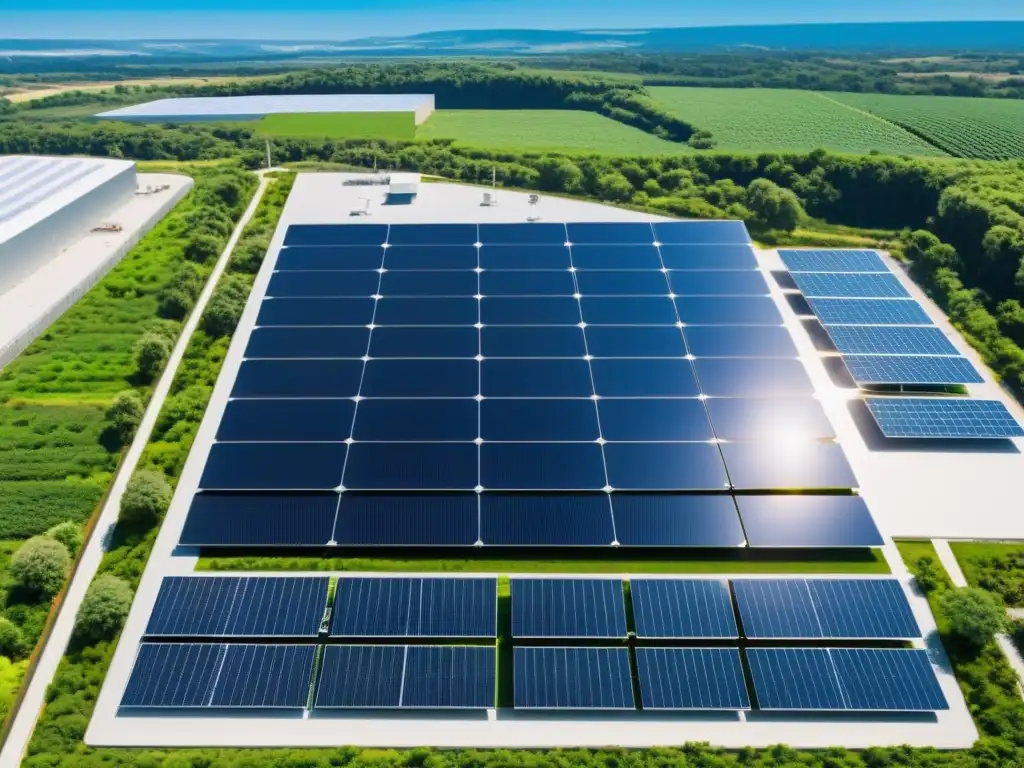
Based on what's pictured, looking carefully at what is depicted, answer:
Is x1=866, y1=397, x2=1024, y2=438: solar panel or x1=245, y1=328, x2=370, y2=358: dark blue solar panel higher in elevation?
x1=245, y1=328, x2=370, y2=358: dark blue solar panel

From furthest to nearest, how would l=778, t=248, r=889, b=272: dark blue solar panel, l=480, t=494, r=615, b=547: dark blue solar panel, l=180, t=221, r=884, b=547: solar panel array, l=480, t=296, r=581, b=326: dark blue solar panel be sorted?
l=778, t=248, r=889, b=272: dark blue solar panel < l=480, t=296, r=581, b=326: dark blue solar panel < l=180, t=221, r=884, b=547: solar panel array < l=480, t=494, r=615, b=547: dark blue solar panel

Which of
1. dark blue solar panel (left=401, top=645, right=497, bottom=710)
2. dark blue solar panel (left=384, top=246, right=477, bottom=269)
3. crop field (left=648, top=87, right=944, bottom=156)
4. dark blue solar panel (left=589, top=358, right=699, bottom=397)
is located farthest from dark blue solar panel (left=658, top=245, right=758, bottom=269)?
crop field (left=648, top=87, right=944, bottom=156)

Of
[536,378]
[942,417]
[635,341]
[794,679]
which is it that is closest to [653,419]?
[635,341]

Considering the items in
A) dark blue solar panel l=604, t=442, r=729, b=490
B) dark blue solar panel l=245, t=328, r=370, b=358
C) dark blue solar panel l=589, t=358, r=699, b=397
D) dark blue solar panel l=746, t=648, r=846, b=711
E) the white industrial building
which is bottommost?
dark blue solar panel l=746, t=648, r=846, b=711

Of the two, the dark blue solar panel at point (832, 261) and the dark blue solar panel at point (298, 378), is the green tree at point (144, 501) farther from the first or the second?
the dark blue solar panel at point (832, 261)

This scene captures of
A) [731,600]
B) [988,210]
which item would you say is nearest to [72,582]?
[731,600]

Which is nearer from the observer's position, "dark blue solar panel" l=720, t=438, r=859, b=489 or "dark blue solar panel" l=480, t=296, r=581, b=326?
"dark blue solar panel" l=720, t=438, r=859, b=489

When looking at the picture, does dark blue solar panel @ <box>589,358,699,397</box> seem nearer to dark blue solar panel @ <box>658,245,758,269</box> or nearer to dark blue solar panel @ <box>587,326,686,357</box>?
dark blue solar panel @ <box>587,326,686,357</box>

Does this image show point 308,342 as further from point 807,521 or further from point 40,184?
point 40,184
